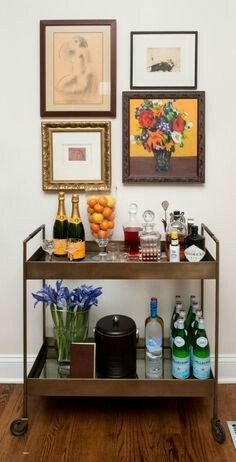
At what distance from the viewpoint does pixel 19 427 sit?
1.72 m

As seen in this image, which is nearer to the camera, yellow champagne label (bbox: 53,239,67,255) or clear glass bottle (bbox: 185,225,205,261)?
clear glass bottle (bbox: 185,225,205,261)

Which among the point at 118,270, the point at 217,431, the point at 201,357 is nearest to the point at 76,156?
the point at 118,270

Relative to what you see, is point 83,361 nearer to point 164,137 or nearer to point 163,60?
point 164,137

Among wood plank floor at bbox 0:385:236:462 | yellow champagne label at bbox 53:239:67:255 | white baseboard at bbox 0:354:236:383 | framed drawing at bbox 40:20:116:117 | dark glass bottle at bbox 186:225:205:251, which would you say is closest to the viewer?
wood plank floor at bbox 0:385:236:462

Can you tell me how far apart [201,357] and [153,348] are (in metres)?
0.21

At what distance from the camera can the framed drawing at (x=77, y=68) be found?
6.45ft

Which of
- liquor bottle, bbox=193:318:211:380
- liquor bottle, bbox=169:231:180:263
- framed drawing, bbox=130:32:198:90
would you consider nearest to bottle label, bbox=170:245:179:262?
liquor bottle, bbox=169:231:180:263

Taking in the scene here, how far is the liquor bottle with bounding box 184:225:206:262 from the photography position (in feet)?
5.49

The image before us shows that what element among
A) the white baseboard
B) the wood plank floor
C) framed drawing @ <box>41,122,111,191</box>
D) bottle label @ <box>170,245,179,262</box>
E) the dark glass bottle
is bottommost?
the wood plank floor

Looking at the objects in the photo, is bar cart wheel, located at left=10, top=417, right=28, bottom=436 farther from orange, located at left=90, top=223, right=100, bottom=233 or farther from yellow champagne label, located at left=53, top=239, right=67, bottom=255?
orange, located at left=90, top=223, right=100, bottom=233

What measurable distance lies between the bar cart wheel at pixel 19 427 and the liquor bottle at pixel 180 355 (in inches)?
26.2

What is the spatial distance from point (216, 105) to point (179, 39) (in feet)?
1.18

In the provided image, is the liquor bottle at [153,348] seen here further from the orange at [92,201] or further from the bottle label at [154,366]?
the orange at [92,201]

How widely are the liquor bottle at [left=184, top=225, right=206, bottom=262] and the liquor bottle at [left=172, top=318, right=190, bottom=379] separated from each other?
0.31 meters
